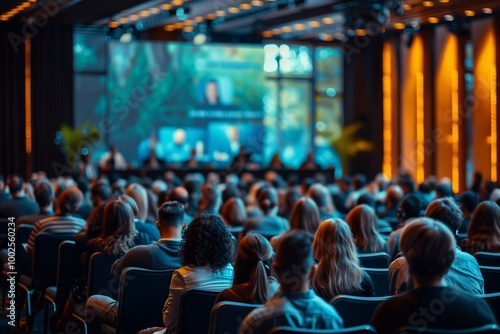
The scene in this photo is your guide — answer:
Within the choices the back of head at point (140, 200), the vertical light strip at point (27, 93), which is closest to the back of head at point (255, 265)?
the back of head at point (140, 200)

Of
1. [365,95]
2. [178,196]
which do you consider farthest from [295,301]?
[365,95]

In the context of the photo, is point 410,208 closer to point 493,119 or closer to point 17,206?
point 17,206

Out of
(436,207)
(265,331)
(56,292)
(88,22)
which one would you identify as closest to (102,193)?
(56,292)

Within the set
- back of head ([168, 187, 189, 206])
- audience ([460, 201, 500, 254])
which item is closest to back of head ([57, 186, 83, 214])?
back of head ([168, 187, 189, 206])

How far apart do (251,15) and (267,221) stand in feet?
33.4

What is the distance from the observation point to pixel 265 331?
2742mm

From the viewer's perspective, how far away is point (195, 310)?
350 centimetres

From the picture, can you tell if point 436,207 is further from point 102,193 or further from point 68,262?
point 102,193

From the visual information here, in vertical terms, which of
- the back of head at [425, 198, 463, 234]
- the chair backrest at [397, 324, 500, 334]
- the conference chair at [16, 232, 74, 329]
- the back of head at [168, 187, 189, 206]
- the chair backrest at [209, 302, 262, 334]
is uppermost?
the back of head at [425, 198, 463, 234]

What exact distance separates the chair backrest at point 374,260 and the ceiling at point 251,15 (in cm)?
873

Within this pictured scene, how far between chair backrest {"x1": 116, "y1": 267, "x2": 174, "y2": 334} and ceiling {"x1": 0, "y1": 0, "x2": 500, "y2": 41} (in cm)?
972

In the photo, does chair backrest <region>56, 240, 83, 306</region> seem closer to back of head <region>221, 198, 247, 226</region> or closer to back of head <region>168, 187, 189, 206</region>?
back of head <region>168, 187, 189, 206</region>

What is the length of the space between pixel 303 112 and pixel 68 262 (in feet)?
49.7

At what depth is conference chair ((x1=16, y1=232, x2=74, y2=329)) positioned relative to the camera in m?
5.66
